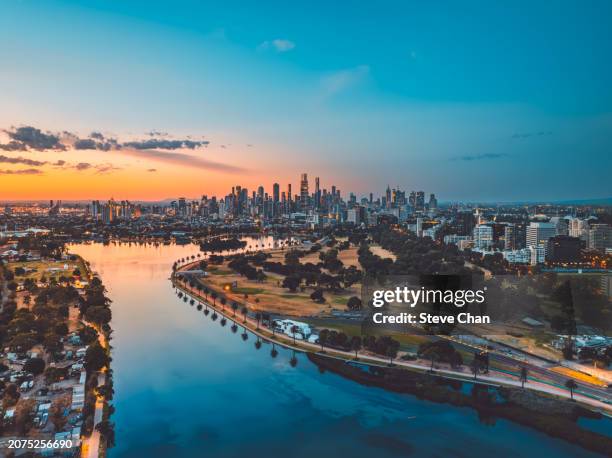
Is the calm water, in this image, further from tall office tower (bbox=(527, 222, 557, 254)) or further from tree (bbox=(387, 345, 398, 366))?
tall office tower (bbox=(527, 222, 557, 254))

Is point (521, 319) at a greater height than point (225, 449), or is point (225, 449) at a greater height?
point (521, 319)

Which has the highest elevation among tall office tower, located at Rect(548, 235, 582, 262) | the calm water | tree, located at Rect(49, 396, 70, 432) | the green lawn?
tall office tower, located at Rect(548, 235, 582, 262)

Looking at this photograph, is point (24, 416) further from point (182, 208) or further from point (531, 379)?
point (182, 208)

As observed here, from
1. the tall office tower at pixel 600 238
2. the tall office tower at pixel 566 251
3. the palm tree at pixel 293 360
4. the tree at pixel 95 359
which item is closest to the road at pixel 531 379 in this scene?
the palm tree at pixel 293 360

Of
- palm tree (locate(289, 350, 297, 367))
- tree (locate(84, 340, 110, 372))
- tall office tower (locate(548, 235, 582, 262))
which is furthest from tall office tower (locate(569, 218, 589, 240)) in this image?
tree (locate(84, 340, 110, 372))

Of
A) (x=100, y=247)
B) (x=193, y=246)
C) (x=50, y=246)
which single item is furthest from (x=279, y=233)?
(x=50, y=246)

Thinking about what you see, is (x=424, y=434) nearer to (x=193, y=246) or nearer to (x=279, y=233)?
(x=193, y=246)

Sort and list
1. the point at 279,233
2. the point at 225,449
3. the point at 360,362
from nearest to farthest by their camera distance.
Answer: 1. the point at 225,449
2. the point at 360,362
3. the point at 279,233
